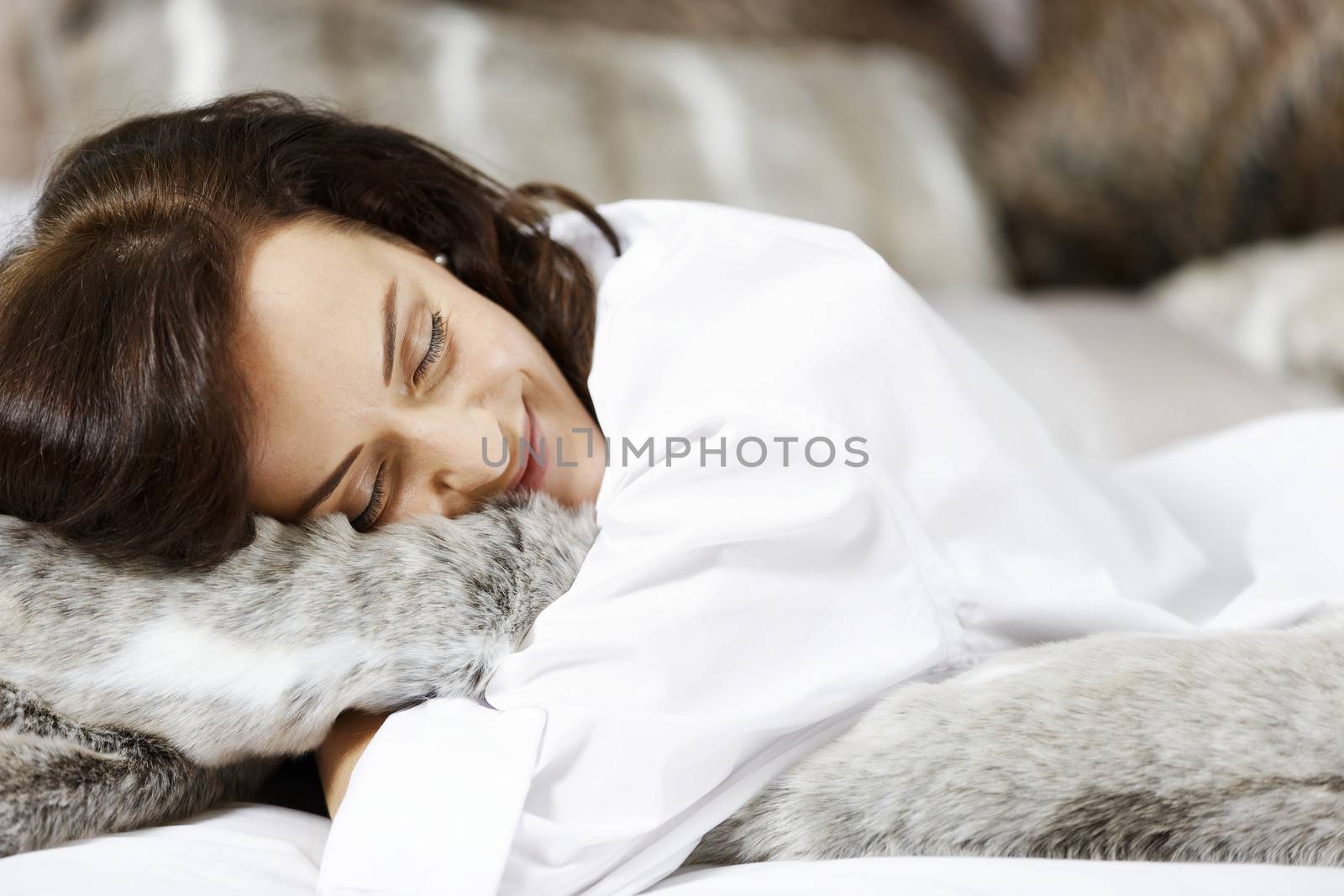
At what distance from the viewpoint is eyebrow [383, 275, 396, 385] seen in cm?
82

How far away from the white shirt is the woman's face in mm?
95

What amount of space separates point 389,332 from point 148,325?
172 millimetres

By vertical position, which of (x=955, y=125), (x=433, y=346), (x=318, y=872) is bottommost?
(x=318, y=872)

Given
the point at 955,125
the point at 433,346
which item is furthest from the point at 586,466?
the point at 955,125

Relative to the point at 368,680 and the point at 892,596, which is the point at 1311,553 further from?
the point at 368,680

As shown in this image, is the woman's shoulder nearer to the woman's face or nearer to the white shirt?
the white shirt

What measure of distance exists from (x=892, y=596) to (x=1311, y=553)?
0.45 metres

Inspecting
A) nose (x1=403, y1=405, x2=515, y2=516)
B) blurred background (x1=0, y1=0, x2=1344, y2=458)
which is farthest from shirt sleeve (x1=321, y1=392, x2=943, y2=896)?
blurred background (x1=0, y1=0, x2=1344, y2=458)

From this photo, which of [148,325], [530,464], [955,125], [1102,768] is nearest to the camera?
[1102,768]

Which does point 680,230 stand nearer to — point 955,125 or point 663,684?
point 663,684

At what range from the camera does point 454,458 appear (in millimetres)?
833

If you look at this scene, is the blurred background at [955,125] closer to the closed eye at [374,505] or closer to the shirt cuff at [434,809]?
the closed eye at [374,505]

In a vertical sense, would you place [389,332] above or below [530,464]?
above

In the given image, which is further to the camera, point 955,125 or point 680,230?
point 955,125
